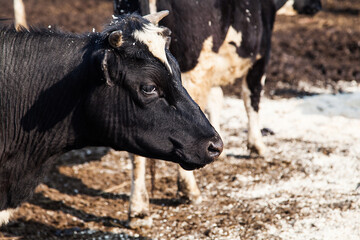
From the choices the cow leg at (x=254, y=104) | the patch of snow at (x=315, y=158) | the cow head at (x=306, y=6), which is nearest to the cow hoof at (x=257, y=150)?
the cow leg at (x=254, y=104)

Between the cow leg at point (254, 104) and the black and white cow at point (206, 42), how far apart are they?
0.17 m

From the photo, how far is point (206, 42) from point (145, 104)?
1.81 meters

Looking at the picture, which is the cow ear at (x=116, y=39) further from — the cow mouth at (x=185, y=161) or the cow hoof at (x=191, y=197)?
the cow hoof at (x=191, y=197)

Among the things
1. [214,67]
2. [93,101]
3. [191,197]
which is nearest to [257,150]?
[191,197]

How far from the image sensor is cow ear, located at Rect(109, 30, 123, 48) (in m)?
3.05

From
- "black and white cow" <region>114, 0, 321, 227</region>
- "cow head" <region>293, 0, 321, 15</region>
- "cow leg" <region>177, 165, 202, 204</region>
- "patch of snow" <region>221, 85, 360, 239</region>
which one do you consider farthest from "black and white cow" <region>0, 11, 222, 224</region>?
"cow head" <region>293, 0, 321, 15</region>

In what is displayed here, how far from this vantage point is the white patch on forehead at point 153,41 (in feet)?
10.4

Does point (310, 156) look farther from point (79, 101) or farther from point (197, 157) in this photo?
point (79, 101)

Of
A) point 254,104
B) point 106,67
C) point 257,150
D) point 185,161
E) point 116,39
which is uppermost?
point 116,39

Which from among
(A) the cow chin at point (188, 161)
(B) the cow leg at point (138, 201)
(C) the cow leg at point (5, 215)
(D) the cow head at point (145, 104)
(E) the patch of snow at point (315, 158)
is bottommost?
(E) the patch of snow at point (315, 158)

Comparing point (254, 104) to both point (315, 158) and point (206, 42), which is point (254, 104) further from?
point (206, 42)

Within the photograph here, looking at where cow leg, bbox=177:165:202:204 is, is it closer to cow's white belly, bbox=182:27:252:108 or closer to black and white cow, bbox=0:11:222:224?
cow's white belly, bbox=182:27:252:108

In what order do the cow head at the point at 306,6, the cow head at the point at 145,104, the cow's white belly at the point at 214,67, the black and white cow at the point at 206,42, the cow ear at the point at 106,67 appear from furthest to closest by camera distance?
the cow head at the point at 306,6 → the cow's white belly at the point at 214,67 → the black and white cow at the point at 206,42 → the cow head at the point at 145,104 → the cow ear at the point at 106,67

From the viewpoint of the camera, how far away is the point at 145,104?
3.24 m
